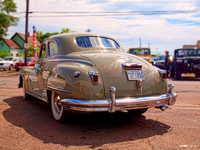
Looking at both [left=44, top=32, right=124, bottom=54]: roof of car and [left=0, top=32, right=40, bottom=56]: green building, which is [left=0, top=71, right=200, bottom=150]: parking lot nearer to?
[left=44, top=32, right=124, bottom=54]: roof of car

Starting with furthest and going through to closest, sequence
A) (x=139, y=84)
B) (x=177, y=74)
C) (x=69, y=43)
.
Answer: (x=177, y=74) < (x=69, y=43) < (x=139, y=84)

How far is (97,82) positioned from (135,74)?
70cm

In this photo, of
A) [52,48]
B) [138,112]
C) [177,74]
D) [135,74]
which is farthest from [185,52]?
[135,74]

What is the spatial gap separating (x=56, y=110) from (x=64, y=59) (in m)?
0.95

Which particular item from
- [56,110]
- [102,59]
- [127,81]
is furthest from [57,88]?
[127,81]

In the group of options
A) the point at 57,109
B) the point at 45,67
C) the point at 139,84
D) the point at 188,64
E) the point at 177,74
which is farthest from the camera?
the point at 177,74

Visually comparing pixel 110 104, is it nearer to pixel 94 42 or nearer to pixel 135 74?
pixel 135 74

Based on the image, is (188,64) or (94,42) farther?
(188,64)

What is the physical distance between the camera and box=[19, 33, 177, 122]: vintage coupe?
12.0 ft

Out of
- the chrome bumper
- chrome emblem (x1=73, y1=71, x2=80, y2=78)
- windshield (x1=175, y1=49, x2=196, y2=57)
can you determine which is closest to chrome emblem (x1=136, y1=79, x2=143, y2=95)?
A: the chrome bumper

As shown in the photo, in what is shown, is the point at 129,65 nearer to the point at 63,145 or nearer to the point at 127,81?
the point at 127,81

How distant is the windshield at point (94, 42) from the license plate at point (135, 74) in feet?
4.19

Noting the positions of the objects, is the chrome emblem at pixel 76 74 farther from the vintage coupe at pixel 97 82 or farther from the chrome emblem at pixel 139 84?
the chrome emblem at pixel 139 84

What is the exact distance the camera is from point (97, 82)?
375cm
